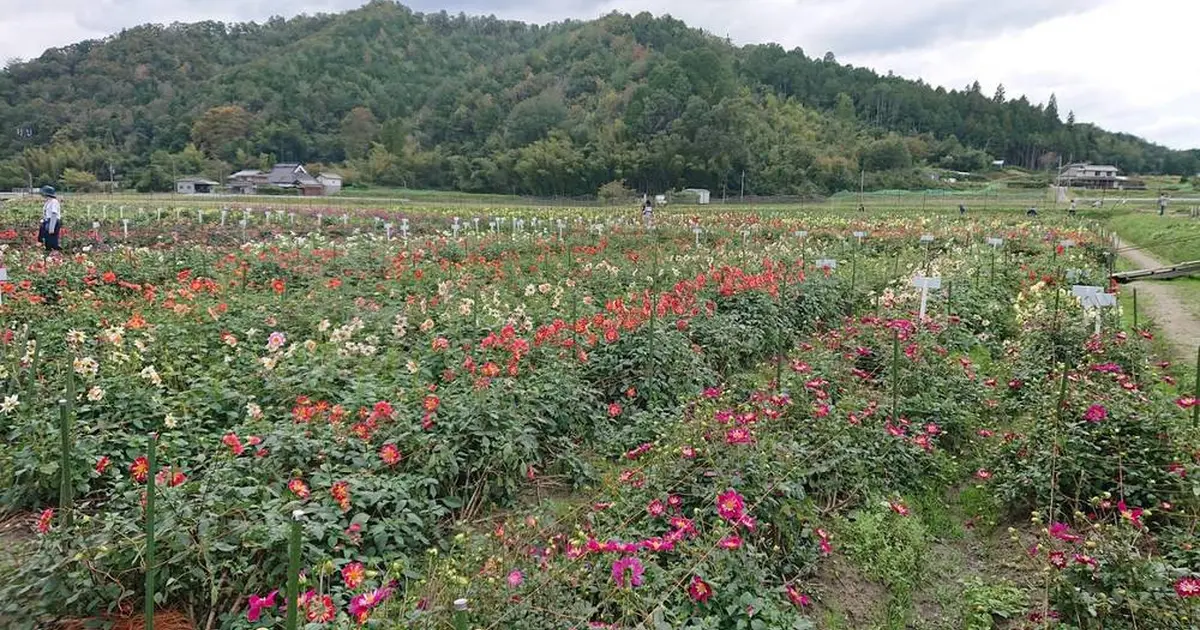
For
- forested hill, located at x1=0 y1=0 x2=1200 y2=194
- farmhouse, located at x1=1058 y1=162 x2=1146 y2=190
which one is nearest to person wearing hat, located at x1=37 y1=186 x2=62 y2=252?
forested hill, located at x1=0 y1=0 x2=1200 y2=194

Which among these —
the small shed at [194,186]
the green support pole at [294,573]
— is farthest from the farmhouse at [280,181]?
the green support pole at [294,573]

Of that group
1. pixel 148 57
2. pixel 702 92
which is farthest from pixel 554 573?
pixel 148 57

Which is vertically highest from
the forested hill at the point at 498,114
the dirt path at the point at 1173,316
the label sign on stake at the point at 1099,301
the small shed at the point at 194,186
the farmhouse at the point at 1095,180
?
the forested hill at the point at 498,114

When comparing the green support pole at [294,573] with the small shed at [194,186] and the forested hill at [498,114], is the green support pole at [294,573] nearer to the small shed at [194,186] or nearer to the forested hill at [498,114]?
the forested hill at [498,114]

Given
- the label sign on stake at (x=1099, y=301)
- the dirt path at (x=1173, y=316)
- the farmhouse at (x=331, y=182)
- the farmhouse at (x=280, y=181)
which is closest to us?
the label sign on stake at (x=1099, y=301)

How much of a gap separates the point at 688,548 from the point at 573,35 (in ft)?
365

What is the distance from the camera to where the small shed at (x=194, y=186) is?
5666 centimetres

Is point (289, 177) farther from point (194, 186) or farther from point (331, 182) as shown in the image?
point (194, 186)

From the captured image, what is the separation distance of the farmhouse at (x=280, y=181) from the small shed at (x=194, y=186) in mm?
1503

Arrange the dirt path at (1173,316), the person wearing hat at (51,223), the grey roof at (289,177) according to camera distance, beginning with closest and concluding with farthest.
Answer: the dirt path at (1173,316)
the person wearing hat at (51,223)
the grey roof at (289,177)

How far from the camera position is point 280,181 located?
5931 cm

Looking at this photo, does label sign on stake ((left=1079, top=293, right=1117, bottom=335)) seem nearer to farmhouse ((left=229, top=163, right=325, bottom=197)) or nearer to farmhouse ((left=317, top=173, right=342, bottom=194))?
farmhouse ((left=229, top=163, right=325, bottom=197))

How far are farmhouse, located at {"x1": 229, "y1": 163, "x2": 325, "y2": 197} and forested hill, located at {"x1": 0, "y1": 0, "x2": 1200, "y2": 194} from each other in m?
5.81

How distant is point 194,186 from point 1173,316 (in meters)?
63.9
